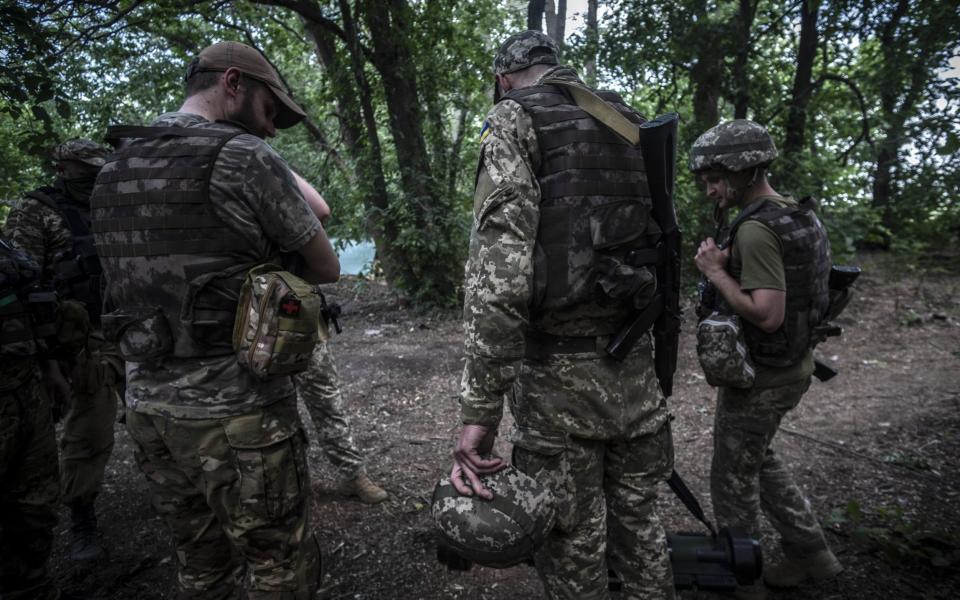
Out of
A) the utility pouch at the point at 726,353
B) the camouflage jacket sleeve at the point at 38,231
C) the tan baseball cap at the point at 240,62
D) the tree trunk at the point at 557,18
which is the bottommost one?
the utility pouch at the point at 726,353

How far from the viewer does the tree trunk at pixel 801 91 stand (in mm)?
6543

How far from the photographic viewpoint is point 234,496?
192 centimetres

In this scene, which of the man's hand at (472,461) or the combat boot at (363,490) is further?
the combat boot at (363,490)

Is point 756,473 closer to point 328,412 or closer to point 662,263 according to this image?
point 662,263

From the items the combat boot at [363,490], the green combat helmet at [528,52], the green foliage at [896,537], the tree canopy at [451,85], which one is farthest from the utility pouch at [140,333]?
the tree canopy at [451,85]

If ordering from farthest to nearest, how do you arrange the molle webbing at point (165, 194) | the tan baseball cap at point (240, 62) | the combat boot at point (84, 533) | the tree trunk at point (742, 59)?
the tree trunk at point (742, 59)
the combat boot at point (84, 533)
the tan baseball cap at point (240, 62)
the molle webbing at point (165, 194)

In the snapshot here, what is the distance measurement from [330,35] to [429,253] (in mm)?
3306

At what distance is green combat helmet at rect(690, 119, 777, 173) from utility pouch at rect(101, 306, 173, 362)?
90.1 inches

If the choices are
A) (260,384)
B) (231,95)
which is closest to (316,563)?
(260,384)

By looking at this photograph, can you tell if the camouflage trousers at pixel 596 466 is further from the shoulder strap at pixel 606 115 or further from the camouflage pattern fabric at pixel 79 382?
the camouflage pattern fabric at pixel 79 382

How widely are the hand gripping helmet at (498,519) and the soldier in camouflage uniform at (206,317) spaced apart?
68cm

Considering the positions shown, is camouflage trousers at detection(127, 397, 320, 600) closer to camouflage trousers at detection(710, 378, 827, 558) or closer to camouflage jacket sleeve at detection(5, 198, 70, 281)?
camouflage jacket sleeve at detection(5, 198, 70, 281)

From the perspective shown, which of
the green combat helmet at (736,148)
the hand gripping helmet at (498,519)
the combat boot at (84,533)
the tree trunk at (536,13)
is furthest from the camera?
the tree trunk at (536,13)

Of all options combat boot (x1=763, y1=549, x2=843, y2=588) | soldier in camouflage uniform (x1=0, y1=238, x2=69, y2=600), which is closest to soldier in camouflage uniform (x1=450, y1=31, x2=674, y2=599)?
combat boot (x1=763, y1=549, x2=843, y2=588)
